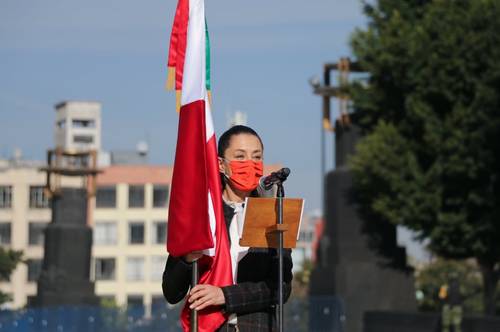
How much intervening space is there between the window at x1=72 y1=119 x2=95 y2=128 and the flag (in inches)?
4281

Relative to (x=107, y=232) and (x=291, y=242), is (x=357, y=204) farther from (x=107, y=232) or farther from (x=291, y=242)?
(x=107, y=232)

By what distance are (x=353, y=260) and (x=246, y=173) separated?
25.5m

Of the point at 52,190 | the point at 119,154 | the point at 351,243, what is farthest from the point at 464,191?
the point at 119,154

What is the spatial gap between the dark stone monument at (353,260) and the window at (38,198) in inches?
2776

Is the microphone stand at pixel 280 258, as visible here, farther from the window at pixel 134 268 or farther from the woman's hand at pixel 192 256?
the window at pixel 134 268

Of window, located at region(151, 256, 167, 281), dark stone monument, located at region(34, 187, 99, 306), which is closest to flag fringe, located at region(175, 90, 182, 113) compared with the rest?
dark stone monument, located at region(34, 187, 99, 306)

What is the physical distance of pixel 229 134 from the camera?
646 cm

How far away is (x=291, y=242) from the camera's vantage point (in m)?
6.20

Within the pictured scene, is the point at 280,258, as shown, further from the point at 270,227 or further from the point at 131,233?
the point at 131,233

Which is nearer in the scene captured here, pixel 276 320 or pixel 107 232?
pixel 276 320

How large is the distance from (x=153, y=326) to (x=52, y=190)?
16.9 metres

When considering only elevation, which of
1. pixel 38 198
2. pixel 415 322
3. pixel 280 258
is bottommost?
pixel 415 322

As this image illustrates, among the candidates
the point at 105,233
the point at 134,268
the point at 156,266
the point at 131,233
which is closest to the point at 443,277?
the point at 156,266

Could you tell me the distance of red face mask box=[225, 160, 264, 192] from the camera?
6293 mm
